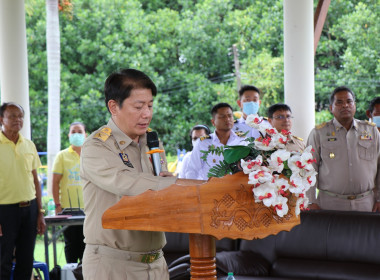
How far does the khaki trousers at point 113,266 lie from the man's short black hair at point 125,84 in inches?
20.2

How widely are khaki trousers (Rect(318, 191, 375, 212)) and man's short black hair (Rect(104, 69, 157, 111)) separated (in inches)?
135

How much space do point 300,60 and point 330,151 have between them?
189 cm

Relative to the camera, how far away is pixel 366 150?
533 centimetres

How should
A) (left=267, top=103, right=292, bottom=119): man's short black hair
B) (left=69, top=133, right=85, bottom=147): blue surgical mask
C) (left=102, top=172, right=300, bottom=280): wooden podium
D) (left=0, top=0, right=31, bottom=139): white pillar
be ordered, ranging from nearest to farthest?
1. (left=102, top=172, right=300, bottom=280): wooden podium
2. (left=267, top=103, right=292, bottom=119): man's short black hair
3. (left=69, top=133, right=85, bottom=147): blue surgical mask
4. (left=0, top=0, right=31, bottom=139): white pillar

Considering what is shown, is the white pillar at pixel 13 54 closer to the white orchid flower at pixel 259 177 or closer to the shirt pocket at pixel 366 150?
the shirt pocket at pixel 366 150

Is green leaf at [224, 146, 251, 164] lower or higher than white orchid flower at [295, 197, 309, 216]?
higher

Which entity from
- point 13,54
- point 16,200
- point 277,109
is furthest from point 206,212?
point 13,54

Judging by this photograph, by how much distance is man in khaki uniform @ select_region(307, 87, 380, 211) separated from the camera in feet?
17.1

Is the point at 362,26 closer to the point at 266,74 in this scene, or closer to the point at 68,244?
the point at 266,74

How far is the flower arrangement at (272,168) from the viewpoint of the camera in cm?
174

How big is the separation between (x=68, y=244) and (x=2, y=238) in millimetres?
1055

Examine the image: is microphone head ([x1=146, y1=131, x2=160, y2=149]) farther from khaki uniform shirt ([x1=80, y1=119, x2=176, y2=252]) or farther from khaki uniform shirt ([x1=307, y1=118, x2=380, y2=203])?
khaki uniform shirt ([x1=307, y1=118, x2=380, y2=203])

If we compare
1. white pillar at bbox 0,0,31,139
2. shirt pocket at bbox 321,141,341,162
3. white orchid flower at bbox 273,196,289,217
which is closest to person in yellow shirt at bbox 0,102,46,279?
white pillar at bbox 0,0,31,139

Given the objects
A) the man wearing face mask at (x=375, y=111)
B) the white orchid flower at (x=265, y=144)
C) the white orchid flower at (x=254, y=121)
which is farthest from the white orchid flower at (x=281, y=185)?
the man wearing face mask at (x=375, y=111)
